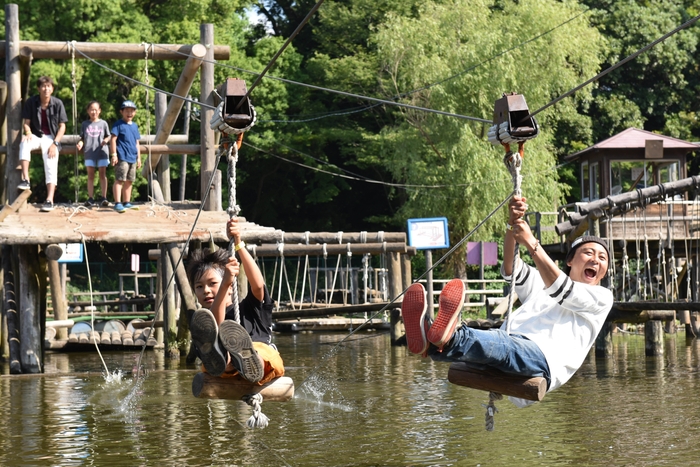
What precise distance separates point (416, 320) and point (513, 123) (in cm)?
202

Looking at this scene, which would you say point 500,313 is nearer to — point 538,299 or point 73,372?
point 73,372

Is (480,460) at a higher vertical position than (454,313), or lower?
lower

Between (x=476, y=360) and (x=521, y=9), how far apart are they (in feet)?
104

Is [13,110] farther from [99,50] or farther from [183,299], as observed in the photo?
[183,299]

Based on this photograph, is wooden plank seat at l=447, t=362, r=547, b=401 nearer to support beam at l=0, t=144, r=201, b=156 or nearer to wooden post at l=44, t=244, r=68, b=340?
support beam at l=0, t=144, r=201, b=156

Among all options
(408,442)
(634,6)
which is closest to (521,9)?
(634,6)

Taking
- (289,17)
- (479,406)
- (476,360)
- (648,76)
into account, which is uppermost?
(289,17)

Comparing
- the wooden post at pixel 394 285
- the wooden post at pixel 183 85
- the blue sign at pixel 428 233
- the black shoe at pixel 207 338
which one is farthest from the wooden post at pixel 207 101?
the black shoe at pixel 207 338

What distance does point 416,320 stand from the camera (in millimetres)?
7641

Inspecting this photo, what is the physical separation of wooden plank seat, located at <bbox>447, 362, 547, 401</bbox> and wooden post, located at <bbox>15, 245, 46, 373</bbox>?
1019cm

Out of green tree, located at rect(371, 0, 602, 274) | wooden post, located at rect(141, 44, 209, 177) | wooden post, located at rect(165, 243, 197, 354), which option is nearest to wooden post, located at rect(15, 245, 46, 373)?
wooden post, located at rect(165, 243, 197, 354)

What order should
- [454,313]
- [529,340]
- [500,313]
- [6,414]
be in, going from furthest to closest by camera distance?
[500,313] < [6,414] < [529,340] < [454,313]

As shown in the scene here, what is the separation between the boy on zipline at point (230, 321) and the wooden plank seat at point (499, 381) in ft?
5.03

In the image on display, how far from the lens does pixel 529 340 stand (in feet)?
26.2
